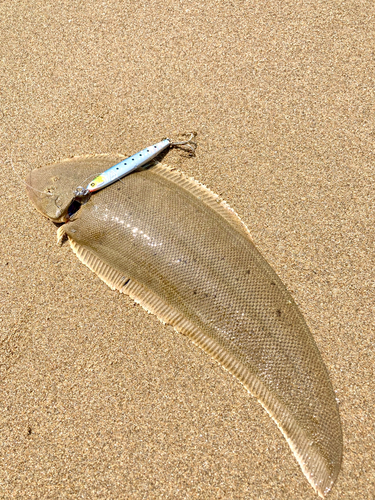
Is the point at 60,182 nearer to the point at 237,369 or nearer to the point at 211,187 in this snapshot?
the point at 211,187

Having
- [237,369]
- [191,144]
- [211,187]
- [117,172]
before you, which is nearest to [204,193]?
[211,187]

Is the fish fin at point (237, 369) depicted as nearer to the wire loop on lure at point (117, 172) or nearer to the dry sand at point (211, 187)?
the dry sand at point (211, 187)

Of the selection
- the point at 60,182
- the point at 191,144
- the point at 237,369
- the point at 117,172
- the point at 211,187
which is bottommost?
the point at 237,369

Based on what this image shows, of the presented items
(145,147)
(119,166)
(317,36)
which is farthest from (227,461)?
(317,36)

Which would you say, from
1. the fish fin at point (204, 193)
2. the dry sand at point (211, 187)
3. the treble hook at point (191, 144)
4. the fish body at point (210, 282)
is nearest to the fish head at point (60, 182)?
the fish body at point (210, 282)

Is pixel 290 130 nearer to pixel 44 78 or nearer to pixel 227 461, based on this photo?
pixel 44 78
